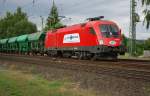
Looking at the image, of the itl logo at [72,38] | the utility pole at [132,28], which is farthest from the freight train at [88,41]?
the utility pole at [132,28]

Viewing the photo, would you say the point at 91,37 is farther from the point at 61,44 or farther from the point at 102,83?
the point at 102,83

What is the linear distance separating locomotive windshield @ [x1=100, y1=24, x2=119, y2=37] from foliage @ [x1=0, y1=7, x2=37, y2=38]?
81.5 m

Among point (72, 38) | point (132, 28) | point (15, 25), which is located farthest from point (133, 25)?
point (15, 25)

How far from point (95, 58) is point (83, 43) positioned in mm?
2142

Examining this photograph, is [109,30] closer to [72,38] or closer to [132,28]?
[72,38]

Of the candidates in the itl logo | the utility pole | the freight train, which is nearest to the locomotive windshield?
the freight train

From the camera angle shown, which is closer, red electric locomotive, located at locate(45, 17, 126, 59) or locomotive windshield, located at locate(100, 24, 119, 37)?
red electric locomotive, located at locate(45, 17, 126, 59)

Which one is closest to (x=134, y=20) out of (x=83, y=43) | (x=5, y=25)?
(x=83, y=43)

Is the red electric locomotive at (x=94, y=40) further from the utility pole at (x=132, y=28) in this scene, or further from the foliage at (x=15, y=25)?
the foliage at (x=15, y=25)

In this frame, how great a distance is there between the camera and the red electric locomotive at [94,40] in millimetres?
28031

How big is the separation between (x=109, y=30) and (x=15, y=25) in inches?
3439

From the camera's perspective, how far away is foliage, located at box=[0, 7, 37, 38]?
110 metres

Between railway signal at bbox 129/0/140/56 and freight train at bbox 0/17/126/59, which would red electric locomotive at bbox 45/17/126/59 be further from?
railway signal at bbox 129/0/140/56

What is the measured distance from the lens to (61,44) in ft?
118
